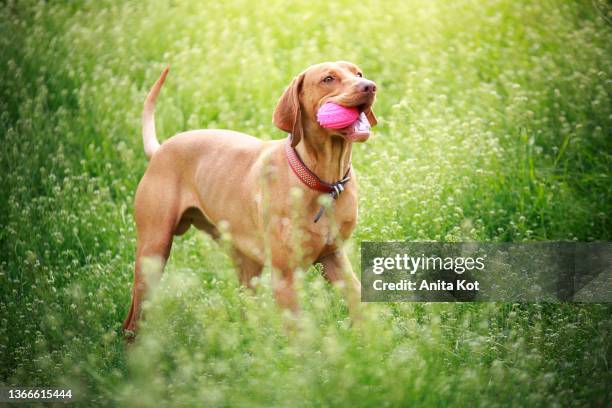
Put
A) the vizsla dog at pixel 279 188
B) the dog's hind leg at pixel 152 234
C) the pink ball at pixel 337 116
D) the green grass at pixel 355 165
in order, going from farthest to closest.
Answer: the dog's hind leg at pixel 152 234
the vizsla dog at pixel 279 188
the pink ball at pixel 337 116
the green grass at pixel 355 165

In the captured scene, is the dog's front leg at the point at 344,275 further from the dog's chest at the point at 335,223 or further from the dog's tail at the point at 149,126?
the dog's tail at the point at 149,126

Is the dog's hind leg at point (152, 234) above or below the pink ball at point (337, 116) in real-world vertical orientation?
below

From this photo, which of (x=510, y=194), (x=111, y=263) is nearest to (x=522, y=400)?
(x=510, y=194)

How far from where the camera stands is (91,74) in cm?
851

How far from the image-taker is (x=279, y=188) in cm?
475

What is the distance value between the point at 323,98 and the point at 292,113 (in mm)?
205

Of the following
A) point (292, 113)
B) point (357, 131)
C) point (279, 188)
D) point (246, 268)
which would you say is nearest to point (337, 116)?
point (357, 131)

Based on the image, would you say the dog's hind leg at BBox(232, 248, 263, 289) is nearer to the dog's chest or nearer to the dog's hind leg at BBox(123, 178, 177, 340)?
the dog's hind leg at BBox(123, 178, 177, 340)

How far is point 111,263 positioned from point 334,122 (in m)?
2.31

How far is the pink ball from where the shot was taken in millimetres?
4465

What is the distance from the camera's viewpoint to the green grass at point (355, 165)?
3896 millimetres

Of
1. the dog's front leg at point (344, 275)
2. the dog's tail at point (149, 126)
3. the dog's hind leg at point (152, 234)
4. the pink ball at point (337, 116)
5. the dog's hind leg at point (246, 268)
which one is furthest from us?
the dog's tail at point (149, 126)

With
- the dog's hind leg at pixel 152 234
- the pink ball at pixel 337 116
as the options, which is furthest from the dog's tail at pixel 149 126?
the pink ball at pixel 337 116

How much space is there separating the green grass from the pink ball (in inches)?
35.1
